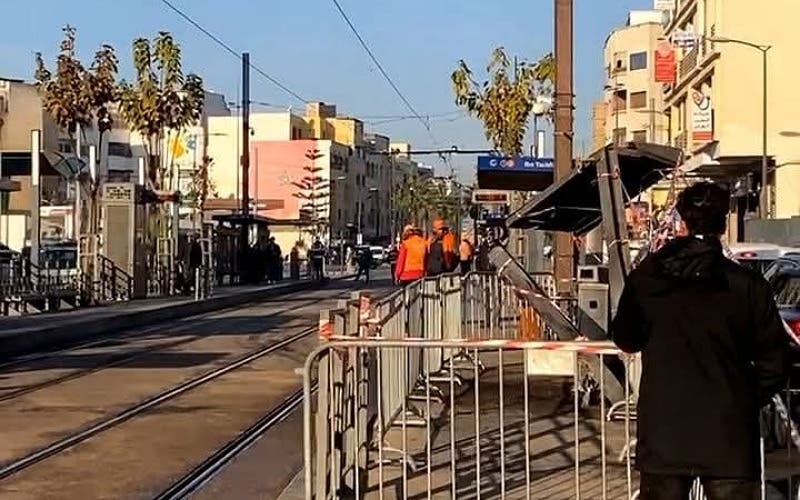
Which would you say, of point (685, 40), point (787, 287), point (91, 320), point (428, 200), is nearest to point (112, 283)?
point (91, 320)

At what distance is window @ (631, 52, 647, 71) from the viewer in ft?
316

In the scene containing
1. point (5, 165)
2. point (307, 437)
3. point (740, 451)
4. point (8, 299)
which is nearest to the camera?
point (740, 451)

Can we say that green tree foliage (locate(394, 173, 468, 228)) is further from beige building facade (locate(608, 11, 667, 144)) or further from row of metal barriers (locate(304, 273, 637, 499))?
row of metal barriers (locate(304, 273, 637, 499))

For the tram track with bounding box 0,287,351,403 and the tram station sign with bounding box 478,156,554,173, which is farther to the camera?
the tram station sign with bounding box 478,156,554,173

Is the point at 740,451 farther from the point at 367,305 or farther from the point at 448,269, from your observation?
the point at 448,269

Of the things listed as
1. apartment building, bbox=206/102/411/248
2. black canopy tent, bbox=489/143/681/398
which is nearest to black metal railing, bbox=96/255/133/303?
black canopy tent, bbox=489/143/681/398

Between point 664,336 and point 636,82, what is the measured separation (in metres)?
93.8

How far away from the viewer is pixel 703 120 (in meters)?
54.9

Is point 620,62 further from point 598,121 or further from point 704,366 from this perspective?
point 704,366

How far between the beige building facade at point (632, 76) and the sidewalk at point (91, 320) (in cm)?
5734

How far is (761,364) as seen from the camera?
528cm

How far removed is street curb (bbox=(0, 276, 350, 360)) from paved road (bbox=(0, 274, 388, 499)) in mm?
956

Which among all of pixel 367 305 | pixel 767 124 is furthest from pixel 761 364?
pixel 767 124

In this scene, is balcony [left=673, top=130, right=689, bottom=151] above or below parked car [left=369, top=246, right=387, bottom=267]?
above
